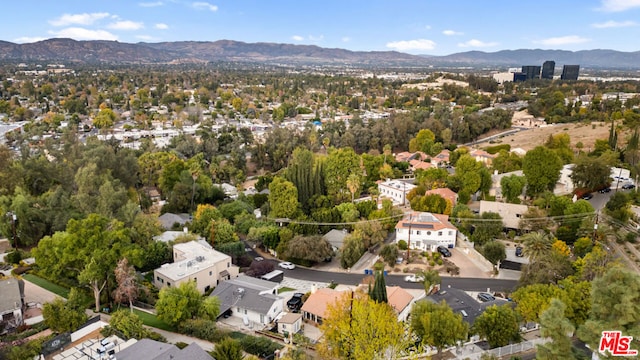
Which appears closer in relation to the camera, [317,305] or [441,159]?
[317,305]

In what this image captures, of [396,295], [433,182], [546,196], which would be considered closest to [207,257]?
[396,295]

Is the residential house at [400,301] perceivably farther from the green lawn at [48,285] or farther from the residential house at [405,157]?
the residential house at [405,157]

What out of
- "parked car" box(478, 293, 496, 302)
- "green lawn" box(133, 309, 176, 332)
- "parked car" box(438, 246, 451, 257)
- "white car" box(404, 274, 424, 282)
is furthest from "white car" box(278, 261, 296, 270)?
"parked car" box(478, 293, 496, 302)

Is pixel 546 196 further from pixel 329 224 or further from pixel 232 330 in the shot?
pixel 232 330

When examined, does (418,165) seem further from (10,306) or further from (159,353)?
(10,306)

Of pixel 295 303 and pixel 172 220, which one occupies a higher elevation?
pixel 172 220

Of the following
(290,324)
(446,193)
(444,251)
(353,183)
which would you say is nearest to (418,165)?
(446,193)

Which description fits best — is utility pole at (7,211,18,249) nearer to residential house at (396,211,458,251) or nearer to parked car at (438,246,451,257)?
residential house at (396,211,458,251)
